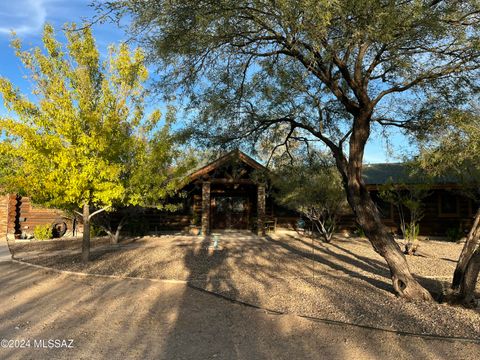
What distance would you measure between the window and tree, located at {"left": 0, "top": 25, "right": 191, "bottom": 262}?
14463 millimetres

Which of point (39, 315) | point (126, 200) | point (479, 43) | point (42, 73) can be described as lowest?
point (39, 315)

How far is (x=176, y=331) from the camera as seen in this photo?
5.12m

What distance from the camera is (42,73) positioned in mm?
10086

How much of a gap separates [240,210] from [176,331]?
641 inches

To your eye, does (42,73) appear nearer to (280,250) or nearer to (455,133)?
(280,250)

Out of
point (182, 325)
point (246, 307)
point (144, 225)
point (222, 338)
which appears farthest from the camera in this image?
point (144, 225)

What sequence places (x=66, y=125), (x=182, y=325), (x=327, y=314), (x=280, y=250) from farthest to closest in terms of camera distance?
(x=280, y=250)
(x=66, y=125)
(x=327, y=314)
(x=182, y=325)

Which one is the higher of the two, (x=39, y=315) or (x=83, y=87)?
(x=83, y=87)

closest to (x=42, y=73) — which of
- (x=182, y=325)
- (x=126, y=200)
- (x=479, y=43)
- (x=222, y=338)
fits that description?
(x=126, y=200)

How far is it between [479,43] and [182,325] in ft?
20.0

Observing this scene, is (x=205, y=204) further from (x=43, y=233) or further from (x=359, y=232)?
(x=359, y=232)

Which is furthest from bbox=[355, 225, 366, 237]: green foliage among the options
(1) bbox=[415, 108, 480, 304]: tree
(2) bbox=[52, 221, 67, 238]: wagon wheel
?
(2) bbox=[52, 221, 67, 238]: wagon wheel

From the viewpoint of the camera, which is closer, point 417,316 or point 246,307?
point 417,316

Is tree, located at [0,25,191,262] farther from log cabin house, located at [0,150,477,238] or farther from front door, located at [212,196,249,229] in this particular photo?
front door, located at [212,196,249,229]
